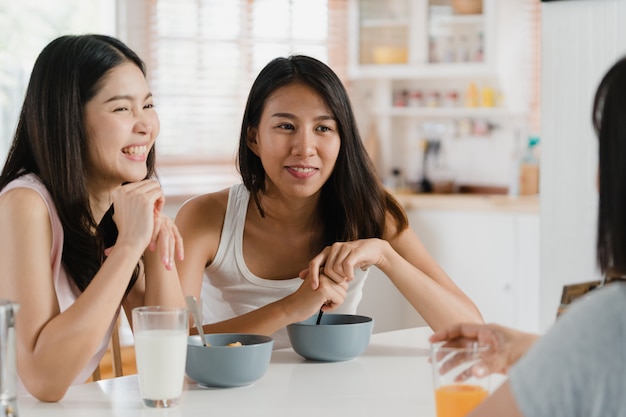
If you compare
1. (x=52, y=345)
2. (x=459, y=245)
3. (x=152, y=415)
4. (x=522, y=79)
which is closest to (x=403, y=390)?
(x=152, y=415)

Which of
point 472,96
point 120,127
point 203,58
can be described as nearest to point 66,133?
point 120,127

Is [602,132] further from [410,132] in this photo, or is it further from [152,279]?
[410,132]

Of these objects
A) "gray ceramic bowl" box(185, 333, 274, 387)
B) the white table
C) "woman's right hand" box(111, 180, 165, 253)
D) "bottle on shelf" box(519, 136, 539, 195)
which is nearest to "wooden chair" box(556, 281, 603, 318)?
the white table

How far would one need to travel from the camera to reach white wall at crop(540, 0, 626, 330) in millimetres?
2793

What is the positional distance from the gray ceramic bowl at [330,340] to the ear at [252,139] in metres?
0.62

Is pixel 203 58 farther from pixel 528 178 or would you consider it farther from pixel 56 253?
pixel 56 253

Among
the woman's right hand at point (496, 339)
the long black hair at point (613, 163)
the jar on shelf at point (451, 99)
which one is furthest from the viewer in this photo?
the jar on shelf at point (451, 99)

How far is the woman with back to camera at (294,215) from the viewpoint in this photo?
215 centimetres

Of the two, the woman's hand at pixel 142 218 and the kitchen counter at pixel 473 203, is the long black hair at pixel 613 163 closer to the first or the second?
the woman's hand at pixel 142 218

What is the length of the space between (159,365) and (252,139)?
955 mm

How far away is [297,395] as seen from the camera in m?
1.55

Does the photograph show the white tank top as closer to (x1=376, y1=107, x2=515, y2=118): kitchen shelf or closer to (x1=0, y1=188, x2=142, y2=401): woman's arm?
(x1=0, y1=188, x2=142, y2=401): woman's arm

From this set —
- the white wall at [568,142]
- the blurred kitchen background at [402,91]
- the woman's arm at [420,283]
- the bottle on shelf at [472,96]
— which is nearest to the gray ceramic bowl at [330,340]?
the woman's arm at [420,283]

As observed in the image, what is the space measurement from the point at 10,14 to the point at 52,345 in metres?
2.88
